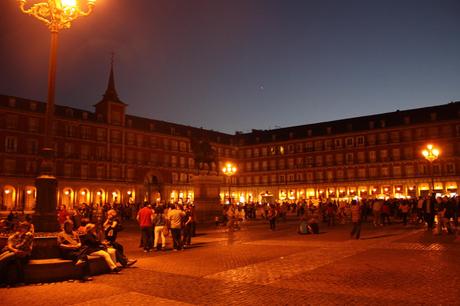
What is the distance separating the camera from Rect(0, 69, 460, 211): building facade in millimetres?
57062

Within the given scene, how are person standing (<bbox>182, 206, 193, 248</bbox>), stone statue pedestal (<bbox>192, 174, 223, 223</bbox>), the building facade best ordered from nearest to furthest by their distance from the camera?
person standing (<bbox>182, 206, 193, 248</bbox>) → stone statue pedestal (<bbox>192, 174, 223, 223</bbox>) → the building facade

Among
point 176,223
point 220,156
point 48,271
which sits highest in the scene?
point 220,156

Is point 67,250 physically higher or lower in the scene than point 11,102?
lower

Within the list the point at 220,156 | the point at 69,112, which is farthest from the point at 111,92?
the point at 220,156

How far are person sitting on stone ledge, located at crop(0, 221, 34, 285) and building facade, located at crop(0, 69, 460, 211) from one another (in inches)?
1914

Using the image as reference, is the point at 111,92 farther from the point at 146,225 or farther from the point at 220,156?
the point at 146,225

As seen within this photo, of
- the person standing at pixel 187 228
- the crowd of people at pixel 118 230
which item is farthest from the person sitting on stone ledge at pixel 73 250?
the person standing at pixel 187 228

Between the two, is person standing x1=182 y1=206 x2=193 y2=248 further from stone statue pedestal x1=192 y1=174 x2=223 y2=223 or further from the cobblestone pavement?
stone statue pedestal x1=192 y1=174 x2=223 y2=223

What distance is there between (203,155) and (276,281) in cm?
2475

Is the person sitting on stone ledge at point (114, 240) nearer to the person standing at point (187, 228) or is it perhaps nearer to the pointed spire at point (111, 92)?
the person standing at point (187, 228)

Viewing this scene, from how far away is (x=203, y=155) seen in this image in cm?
3316

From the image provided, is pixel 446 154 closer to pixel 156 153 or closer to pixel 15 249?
pixel 156 153

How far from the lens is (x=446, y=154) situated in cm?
6431

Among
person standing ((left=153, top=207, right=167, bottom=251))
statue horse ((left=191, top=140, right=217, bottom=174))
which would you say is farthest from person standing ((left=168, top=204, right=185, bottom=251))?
statue horse ((left=191, top=140, right=217, bottom=174))
